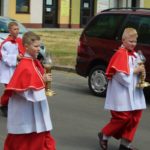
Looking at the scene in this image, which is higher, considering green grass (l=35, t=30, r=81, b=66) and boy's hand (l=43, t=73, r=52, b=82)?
boy's hand (l=43, t=73, r=52, b=82)

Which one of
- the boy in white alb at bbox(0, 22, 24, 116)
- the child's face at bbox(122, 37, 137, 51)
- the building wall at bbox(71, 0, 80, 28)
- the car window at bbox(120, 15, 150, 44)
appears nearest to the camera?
the child's face at bbox(122, 37, 137, 51)

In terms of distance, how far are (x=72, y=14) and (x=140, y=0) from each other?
316 inches

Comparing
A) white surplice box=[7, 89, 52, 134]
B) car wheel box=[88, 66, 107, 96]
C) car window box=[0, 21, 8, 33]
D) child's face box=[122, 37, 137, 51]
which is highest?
child's face box=[122, 37, 137, 51]

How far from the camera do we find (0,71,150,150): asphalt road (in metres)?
8.12

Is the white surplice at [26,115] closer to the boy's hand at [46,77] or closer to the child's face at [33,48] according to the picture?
the boy's hand at [46,77]

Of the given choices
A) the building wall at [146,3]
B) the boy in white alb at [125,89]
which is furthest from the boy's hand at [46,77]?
the building wall at [146,3]

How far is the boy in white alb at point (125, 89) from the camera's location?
23.7ft

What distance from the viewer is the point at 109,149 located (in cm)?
780

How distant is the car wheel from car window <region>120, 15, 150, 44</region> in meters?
1.07

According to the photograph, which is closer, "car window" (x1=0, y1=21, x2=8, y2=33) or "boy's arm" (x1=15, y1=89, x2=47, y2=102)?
"boy's arm" (x1=15, y1=89, x2=47, y2=102)

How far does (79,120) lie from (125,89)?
2434 millimetres

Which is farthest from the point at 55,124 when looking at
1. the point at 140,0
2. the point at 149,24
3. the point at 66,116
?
the point at 140,0

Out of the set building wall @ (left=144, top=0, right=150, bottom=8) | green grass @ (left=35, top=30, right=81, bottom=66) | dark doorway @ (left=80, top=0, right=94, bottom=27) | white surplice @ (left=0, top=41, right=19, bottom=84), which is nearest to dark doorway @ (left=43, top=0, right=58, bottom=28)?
dark doorway @ (left=80, top=0, right=94, bottom=27)

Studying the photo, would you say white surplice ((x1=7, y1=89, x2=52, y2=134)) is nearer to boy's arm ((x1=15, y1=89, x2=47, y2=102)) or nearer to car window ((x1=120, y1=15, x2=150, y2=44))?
boy's arm ((x1=15, y1=89, x2=47, y2=102))
